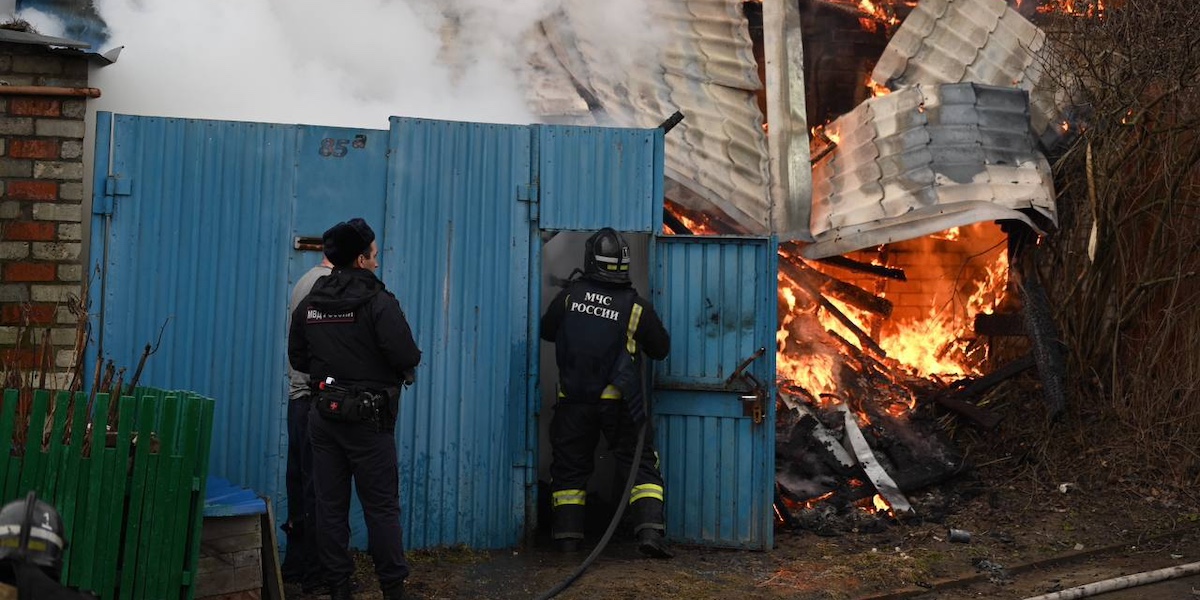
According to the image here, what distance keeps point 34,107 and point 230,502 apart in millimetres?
2754

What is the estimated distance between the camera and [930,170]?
9.06 metres

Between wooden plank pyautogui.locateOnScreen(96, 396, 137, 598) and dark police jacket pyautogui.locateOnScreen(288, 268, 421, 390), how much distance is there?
41.0 inches

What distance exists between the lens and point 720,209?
8867mm

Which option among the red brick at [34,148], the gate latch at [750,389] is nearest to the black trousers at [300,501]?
the red brick at [34,148]

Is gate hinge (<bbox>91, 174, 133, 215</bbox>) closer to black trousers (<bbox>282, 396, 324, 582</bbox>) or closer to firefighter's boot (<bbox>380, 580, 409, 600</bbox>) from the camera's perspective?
black trousers (<bbox>282, 396, 324, 582</bbox>)

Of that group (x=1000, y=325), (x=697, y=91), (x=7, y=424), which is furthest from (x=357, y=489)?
(x=1000, y=325)

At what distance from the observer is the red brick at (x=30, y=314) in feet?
21.6

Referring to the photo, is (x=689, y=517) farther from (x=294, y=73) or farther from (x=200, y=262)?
(x=294, y=73)

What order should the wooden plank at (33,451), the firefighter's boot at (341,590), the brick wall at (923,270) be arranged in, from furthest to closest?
the brick wall at (923,270) → the firefighter's boot at (341,590) → the wooden plank at (33,451)

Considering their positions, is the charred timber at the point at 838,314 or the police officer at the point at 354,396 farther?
the charred timber at the point at 838,314

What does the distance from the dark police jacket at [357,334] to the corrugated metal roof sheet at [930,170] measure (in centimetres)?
430

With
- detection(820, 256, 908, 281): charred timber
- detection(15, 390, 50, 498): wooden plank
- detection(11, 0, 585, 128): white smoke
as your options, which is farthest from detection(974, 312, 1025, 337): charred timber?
detection(15, 390, 50, 498): wooden plank

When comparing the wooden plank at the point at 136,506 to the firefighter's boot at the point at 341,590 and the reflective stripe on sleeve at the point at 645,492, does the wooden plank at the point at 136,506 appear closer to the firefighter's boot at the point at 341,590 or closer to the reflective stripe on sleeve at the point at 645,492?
the firefighter's boot at the point at 341,590

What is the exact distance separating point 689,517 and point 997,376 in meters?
3.47
